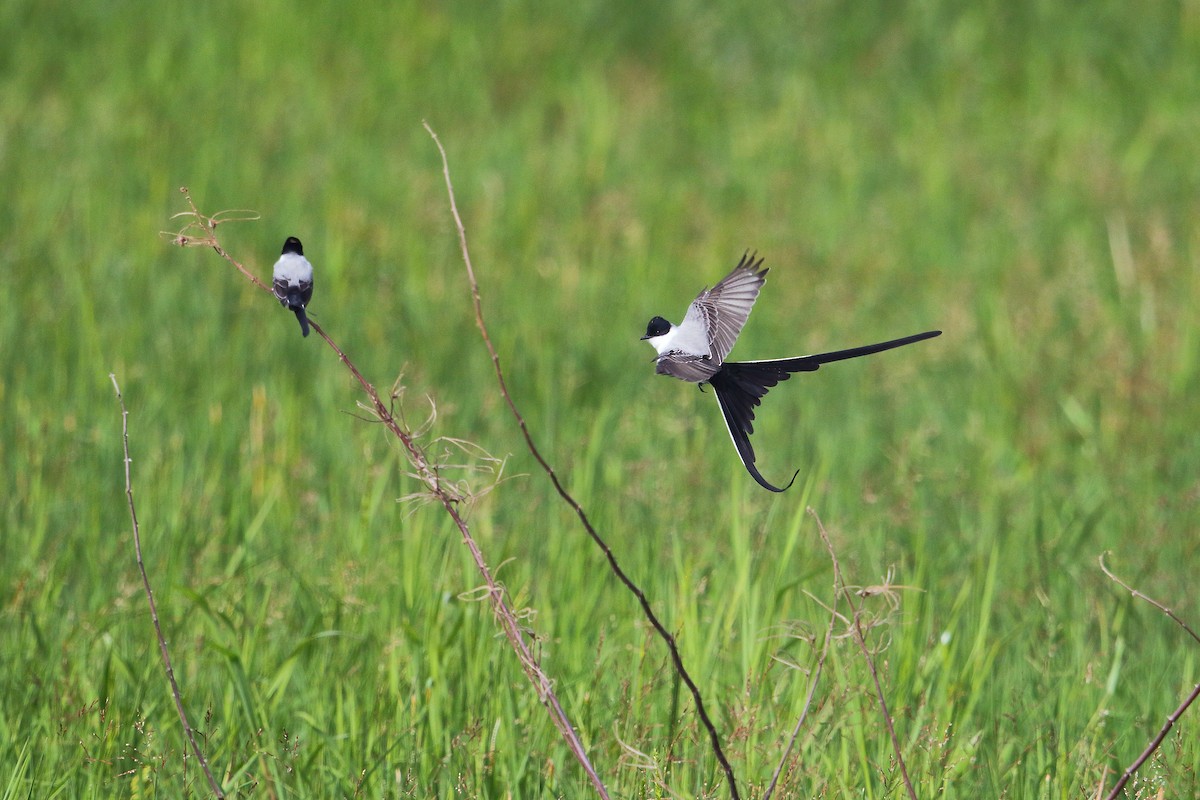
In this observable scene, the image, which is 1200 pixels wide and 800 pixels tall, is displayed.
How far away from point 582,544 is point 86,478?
5.73 ft

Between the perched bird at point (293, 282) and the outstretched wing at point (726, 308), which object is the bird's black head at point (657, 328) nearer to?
the outstretched wing at point (726, 308)

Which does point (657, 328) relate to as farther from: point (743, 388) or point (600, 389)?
point (600, 389)

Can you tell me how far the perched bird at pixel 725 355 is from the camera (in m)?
1.11

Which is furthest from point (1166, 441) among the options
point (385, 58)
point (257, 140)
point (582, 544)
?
point (385, 58)

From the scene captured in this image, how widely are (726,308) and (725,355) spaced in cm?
9

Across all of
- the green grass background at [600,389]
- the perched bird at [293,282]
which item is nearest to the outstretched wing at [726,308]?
the perched bird at [293,282]

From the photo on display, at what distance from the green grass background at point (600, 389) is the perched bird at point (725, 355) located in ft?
3.04

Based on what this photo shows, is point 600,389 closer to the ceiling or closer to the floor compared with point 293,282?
closer to the ceiling

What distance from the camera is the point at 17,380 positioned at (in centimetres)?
488

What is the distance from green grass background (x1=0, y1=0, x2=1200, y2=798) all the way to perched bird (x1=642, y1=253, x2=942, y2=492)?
926 millimetres

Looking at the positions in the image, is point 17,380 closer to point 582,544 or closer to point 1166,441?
point 582,544

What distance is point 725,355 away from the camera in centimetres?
119

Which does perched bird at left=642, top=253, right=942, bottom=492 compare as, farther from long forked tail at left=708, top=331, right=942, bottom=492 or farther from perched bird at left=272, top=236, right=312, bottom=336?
perched bird at left=272, top=236, right=312, bottom=336

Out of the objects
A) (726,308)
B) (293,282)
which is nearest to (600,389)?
(293,282)
